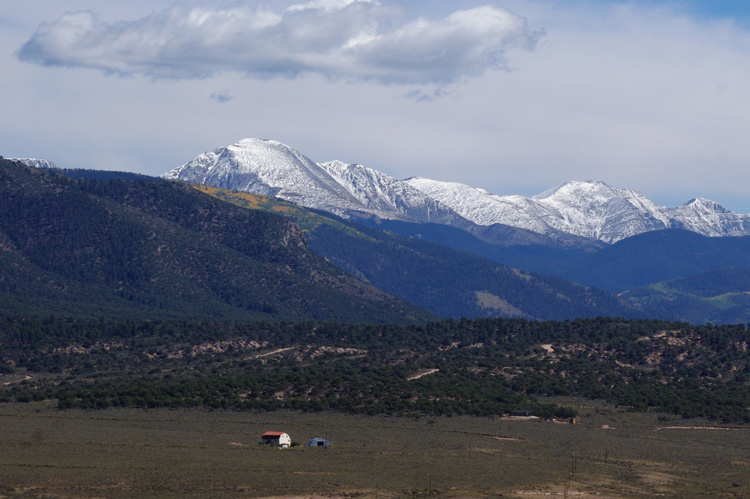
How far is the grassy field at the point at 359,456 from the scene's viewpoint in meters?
112

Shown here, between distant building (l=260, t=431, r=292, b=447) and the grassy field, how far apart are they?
1.53m

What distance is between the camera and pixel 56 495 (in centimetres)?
10462

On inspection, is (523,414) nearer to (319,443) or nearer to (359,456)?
(319,443)

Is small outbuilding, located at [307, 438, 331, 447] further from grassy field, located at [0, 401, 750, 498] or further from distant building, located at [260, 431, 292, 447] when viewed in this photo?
distant building, located at [260, 431, 292, 447]

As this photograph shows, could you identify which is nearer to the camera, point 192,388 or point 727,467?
point 727,467

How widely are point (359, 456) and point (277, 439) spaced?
11458mm

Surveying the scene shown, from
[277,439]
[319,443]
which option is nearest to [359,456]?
[319,443]

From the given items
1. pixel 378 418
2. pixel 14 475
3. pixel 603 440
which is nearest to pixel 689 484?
pixel 603 440

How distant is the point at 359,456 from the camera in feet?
429

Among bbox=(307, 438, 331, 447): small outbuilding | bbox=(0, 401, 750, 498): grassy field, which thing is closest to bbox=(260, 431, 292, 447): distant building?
bbox=(0, 401, 750, 498): grassy field

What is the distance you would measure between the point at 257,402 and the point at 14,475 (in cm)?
6116

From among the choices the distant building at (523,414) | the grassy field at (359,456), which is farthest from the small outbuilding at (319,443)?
the distant building at (523,414)

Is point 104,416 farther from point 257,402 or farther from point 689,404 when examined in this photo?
point 689,404

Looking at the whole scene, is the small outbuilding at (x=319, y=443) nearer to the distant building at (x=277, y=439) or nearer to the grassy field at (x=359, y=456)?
the grassy field at (x=359, y=456)
